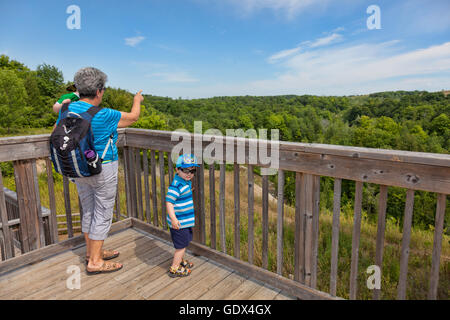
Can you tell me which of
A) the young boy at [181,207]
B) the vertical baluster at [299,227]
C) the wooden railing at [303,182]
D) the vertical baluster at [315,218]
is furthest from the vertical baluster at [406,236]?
the young boy at [181,207]

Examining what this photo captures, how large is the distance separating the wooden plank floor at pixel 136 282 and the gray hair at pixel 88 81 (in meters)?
1.37

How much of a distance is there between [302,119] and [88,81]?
67.5 meters

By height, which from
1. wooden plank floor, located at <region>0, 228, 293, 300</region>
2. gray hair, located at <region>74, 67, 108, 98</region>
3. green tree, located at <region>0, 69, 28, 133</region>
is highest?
green tree, located at <region>0, 69, 28, 133</region>

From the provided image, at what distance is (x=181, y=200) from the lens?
213 centimetres

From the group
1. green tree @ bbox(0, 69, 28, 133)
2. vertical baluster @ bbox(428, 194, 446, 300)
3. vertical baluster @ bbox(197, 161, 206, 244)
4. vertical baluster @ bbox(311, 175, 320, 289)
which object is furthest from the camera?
green tree @ bbox(0, 69, 28, 133)

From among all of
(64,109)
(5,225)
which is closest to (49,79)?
(5,225)

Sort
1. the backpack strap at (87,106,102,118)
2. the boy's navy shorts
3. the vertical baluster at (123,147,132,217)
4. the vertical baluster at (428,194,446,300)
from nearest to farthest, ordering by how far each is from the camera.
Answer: the vertical baluster at (428,194,446,300), the backpack strap at (87,106,102,118), the boy's navy shorts, the vertical baluster at (123,147,132,217)

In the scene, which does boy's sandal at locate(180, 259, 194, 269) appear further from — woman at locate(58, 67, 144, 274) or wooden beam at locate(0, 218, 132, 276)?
wooden beam at locate(0, 218, 132, 276)

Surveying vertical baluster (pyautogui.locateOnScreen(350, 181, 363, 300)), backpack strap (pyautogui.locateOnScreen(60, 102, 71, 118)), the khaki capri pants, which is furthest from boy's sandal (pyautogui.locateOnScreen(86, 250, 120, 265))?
vertical baluster (pyautogui.locateOnScreen(350, 181, 363, 300))

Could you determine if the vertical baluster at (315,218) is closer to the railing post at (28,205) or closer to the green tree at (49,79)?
the railing post at (28,205)

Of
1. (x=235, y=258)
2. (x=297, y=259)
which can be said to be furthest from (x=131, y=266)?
(x=297, y=259)

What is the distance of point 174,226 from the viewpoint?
82.1 inches

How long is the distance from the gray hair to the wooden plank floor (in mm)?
1373

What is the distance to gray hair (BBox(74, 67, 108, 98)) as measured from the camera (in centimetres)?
189
